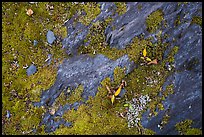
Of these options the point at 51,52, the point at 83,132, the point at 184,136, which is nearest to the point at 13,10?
the point at 51,52

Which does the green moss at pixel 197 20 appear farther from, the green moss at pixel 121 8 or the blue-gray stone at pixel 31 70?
the blue-gray stone at pixel 31 70

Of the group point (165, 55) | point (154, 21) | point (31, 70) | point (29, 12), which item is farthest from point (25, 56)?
point (165, 55)

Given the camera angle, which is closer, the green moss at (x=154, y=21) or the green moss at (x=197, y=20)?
the green moss at (x=197, y=20)

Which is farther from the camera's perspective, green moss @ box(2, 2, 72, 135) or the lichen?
the lichen

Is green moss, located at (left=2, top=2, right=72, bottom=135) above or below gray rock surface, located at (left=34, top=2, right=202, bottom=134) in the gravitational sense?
above

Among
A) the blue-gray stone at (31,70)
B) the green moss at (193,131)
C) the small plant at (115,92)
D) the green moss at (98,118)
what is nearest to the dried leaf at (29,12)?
the blue-gray stone at (31,70)

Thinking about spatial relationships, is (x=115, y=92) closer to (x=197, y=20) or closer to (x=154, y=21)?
(x=154, y=21)

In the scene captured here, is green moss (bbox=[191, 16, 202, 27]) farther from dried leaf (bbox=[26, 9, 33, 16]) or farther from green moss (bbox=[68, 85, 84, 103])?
dried leaf (bbox=[26, 9, 33, 16])

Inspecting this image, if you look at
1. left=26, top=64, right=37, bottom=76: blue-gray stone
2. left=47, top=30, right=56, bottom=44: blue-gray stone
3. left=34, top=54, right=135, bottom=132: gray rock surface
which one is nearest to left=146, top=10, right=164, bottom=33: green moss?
→ left=34, top=54, right=135, bottom=132: gray rock surface
